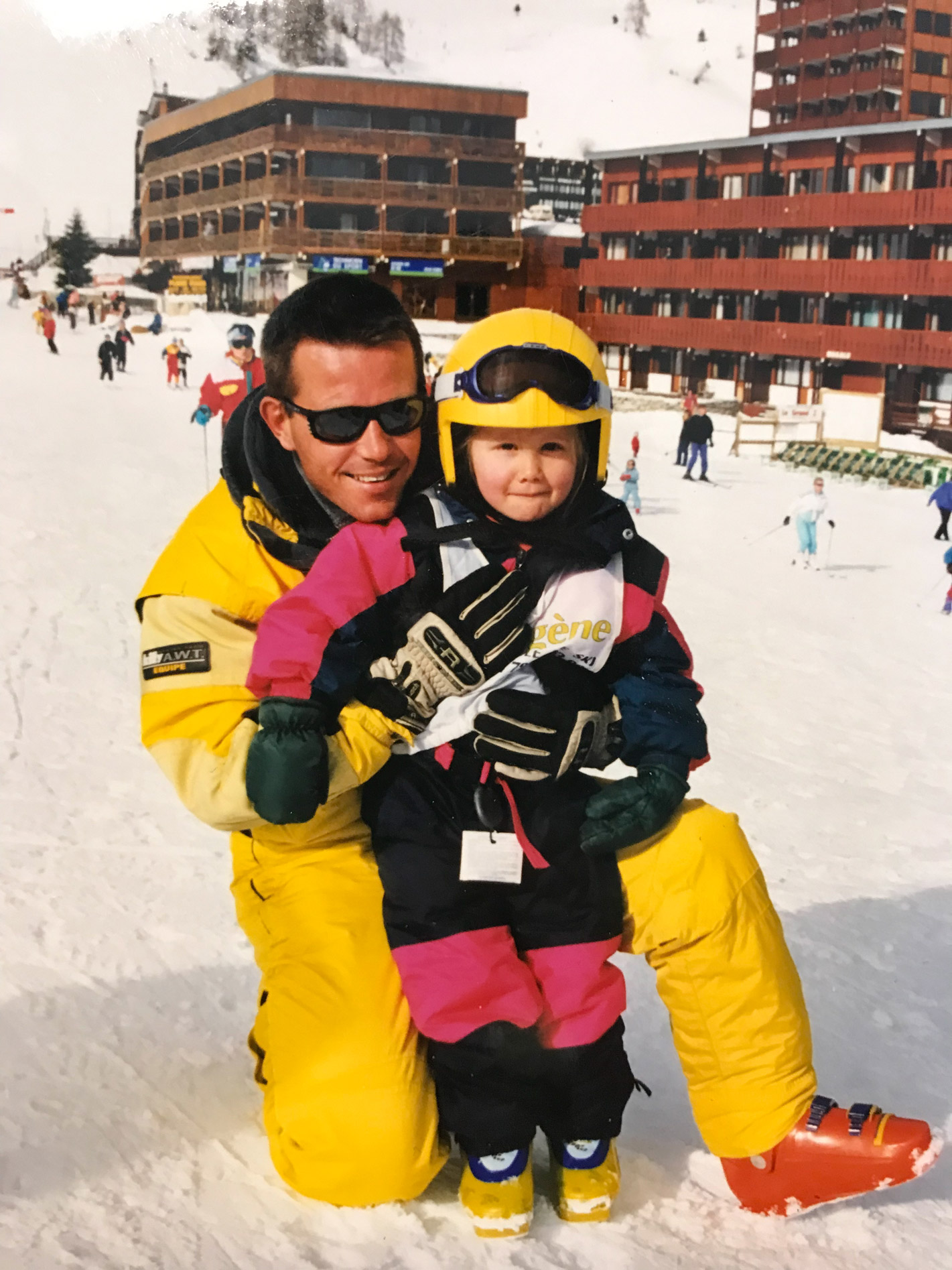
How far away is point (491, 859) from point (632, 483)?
4397 millimetres

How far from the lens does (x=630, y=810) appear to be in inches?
65.7

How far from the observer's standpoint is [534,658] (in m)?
1.68

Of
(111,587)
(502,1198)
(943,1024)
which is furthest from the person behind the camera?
(111,587)

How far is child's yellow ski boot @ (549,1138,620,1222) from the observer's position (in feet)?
5.60

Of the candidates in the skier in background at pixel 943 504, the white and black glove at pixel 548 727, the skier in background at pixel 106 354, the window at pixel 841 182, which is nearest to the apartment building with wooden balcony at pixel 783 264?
the window at pixel 841 182

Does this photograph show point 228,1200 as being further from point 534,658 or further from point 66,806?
point 66,806

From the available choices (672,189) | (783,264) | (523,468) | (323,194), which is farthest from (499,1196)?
(783,264)

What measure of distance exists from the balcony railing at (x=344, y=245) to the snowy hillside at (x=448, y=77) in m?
0.16

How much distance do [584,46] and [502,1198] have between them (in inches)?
117

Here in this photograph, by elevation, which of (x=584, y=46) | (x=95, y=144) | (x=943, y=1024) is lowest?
(x=943, y=1024)

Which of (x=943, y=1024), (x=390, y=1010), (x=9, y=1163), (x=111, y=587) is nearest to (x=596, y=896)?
(x=390, y=1010)

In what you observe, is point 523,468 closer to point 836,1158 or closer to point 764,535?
point 836,1158

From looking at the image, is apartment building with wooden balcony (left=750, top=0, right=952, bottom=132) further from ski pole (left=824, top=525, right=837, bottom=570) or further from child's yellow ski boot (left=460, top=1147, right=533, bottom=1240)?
child's yellow ski boot (left=460, top=1147, right=533, bottom=1240)

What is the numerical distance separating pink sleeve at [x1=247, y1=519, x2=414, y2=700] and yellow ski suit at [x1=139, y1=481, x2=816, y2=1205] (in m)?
0.13
